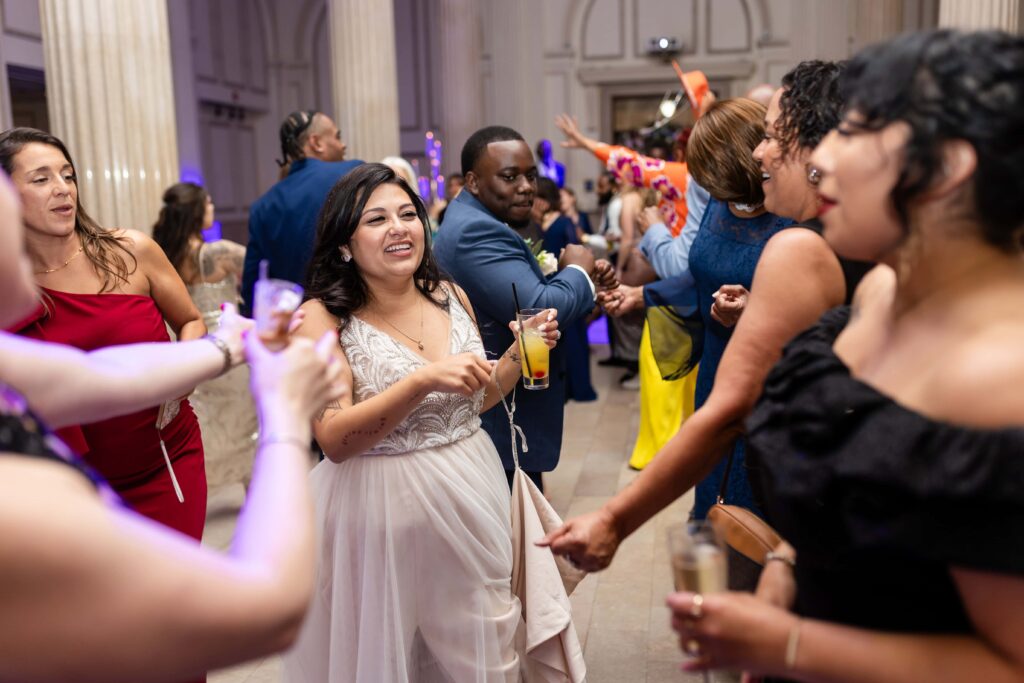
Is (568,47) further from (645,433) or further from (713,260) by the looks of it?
(713,260)

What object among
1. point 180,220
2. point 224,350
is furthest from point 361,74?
point 224,350

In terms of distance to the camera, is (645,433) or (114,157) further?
(645,433)

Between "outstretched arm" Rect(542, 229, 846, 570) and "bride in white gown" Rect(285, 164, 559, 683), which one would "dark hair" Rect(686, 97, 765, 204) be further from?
"outstretched arm" Rect(542, 229, 846, 570)

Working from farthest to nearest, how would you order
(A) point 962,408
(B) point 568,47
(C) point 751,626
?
(B) point 568,47 → (C) point 751,626 → (A) point 962,408

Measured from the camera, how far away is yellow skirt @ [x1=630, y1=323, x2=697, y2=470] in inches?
214

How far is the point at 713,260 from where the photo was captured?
2.74 meters

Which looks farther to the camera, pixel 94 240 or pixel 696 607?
pixel 94 240

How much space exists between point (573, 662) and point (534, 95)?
506 inches

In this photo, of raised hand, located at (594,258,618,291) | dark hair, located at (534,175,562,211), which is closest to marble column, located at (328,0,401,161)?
dark hair, located at (534,175,562,211)

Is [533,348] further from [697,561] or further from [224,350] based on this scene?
[697,561]

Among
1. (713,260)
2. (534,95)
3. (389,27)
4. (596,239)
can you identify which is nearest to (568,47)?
(534,95)

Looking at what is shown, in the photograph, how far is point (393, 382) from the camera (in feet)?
7.44

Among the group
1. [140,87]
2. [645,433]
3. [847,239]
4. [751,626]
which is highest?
[140,87]
